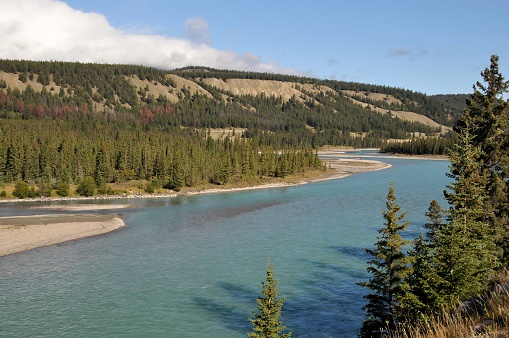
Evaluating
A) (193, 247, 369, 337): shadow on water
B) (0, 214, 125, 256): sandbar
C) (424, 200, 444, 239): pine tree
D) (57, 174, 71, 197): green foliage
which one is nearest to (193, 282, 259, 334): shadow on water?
(193, 247, 369, 337): shadow on water

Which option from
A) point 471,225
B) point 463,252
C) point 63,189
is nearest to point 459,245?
point 463,252

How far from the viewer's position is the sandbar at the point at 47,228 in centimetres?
5936

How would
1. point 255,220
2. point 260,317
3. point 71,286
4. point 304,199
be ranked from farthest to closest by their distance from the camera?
point 304,199 < point 255,220 < point 71,286 < point 260,317

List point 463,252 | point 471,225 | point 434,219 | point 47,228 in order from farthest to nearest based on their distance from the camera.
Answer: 1. point 47,228
2. point 434,219
3. point 471,225
4. point 463,252

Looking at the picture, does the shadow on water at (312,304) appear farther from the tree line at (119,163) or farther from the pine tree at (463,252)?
the tree line at (119,163)

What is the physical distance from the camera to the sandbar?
195 ft

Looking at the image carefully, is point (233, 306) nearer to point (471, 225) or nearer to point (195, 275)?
point (195, 275)

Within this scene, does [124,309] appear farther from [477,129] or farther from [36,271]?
[477,129]

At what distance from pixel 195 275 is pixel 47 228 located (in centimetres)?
3468

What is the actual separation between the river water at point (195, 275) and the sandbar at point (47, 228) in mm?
2760

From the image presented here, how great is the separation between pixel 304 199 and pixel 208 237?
40.9 metres

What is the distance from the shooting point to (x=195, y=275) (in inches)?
1805

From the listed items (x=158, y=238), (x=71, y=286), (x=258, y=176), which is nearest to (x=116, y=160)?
(x=258, y=176)

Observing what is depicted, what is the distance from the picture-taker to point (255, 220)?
249ft
